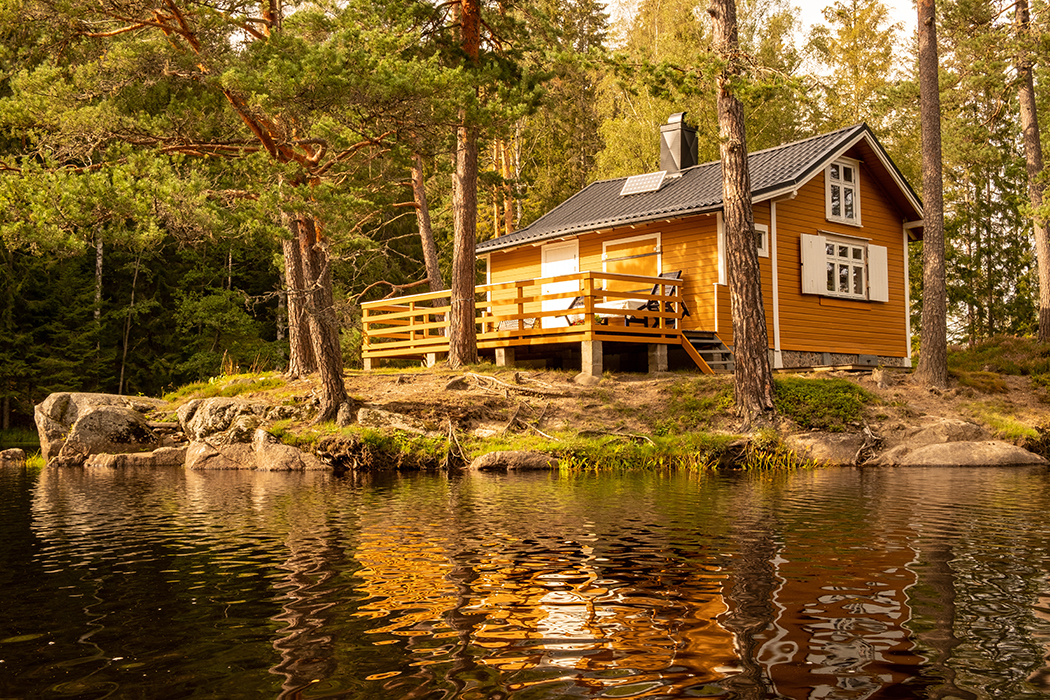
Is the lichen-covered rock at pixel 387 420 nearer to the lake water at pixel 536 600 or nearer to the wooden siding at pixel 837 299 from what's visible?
the lake water at pixel 536 600

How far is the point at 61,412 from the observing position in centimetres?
1880

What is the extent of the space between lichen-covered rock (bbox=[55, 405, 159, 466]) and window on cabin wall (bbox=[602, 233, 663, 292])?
36.6 feet

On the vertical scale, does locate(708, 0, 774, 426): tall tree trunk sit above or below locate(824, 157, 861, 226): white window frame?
below

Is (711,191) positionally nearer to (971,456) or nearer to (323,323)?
(971,456)

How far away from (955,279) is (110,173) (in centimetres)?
2895

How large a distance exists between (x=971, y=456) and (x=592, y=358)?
6.97m

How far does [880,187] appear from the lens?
2302cm

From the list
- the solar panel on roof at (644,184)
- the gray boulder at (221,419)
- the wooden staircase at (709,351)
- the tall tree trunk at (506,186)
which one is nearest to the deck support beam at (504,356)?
the wooden staircase at (709,351)

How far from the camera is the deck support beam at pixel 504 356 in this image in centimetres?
1950

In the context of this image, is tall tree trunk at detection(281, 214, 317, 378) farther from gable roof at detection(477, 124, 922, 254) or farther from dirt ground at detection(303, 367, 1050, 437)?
gable roof at detection(477, 124, 922, 254)

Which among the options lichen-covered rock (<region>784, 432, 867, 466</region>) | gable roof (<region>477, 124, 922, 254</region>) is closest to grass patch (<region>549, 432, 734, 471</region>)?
lichen-covered rock (<region>784, 432, 867, 466</region>)

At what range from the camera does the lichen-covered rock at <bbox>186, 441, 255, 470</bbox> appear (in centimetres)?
1555

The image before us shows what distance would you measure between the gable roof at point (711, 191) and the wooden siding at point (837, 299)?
73 cm

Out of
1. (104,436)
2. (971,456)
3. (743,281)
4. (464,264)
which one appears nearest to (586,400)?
(743,281)
